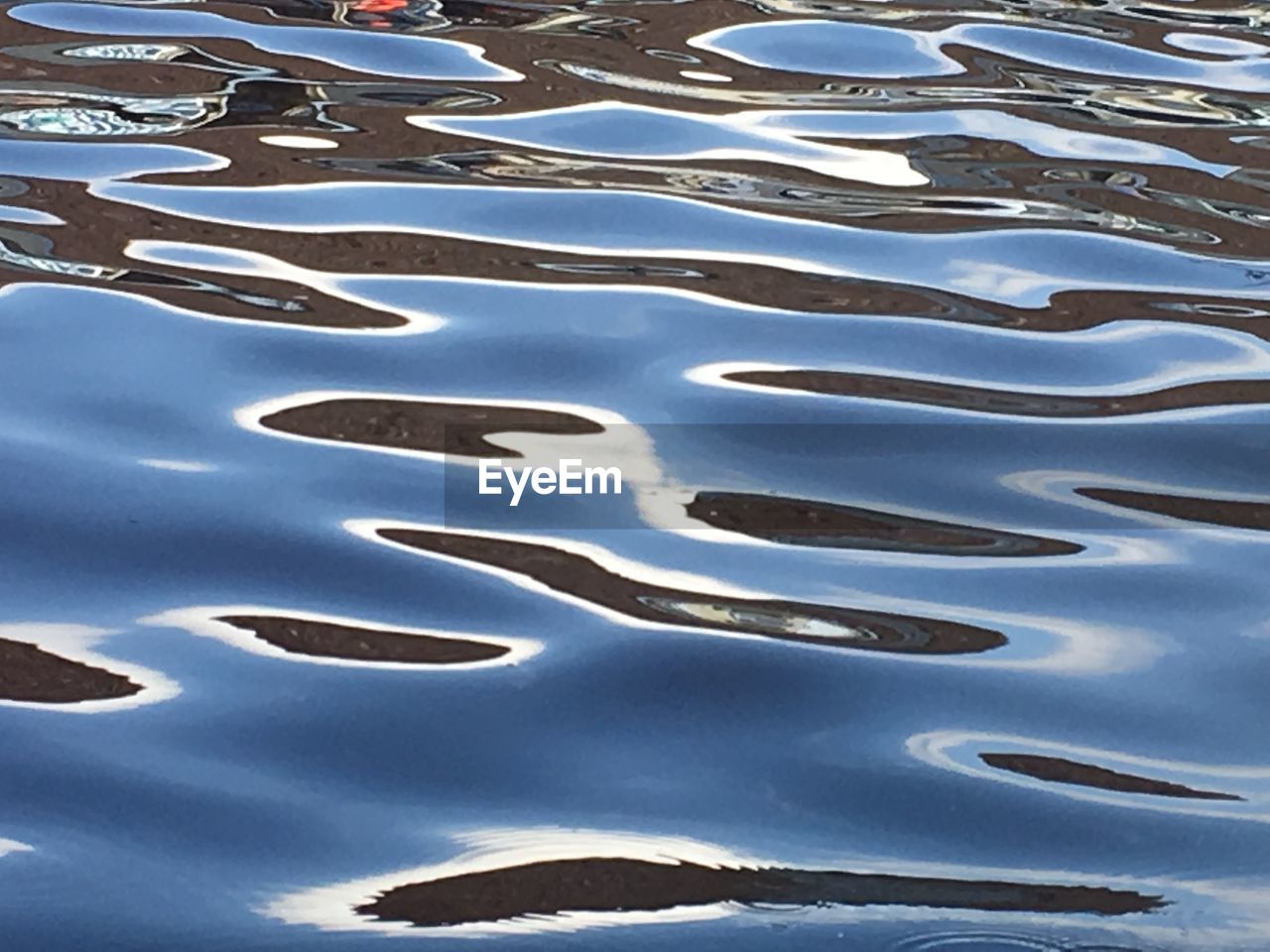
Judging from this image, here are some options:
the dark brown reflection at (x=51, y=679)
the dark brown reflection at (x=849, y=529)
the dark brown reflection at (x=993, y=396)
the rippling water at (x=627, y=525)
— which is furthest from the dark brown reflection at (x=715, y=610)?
the dark brown reflection at (x=993, y=396)

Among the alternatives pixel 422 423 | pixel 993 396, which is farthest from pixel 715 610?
pixel 993 396

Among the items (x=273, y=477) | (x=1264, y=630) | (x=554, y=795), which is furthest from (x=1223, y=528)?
(x=273, y=477)

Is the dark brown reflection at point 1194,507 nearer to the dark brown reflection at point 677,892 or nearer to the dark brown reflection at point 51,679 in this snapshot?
the dark brown reflection at point 677,892

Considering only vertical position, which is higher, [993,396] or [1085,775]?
[993,396]

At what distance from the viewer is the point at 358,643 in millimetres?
1468

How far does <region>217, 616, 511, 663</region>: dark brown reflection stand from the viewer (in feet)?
4.76

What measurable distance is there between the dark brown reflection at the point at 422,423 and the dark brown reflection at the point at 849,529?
0.20 metres

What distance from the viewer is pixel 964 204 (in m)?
2.66

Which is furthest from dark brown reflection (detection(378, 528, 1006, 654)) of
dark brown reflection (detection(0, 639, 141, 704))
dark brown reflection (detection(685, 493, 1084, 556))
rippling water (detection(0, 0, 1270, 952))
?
dark brown reflection (detection(0, 639, 141, 704))

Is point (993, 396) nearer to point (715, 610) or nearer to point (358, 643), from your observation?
point (715, 610)

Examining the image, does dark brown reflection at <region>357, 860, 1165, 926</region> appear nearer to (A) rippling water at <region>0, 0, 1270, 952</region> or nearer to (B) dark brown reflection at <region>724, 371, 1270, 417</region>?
(A) rippling water at <region>0, 0, 1270, 952</region>

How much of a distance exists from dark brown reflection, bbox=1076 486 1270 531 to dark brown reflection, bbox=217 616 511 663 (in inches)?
25.1

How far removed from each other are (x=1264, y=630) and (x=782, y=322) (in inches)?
30.1

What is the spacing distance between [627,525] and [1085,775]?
1.65ft
